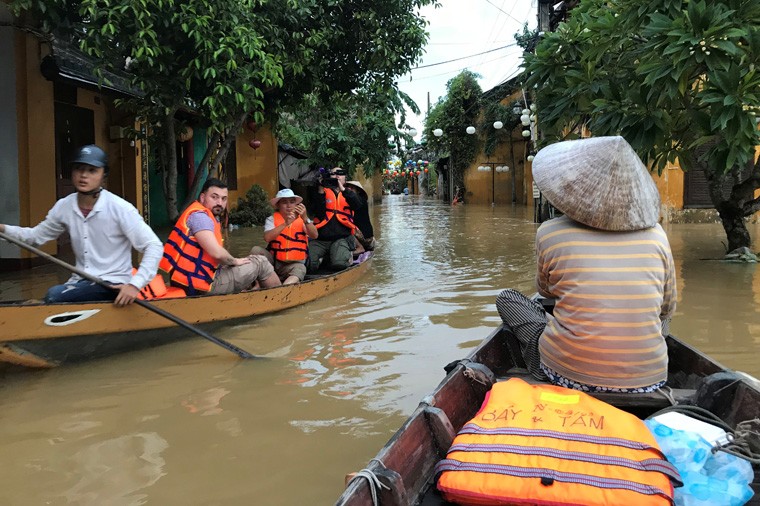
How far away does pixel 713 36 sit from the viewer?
499cm

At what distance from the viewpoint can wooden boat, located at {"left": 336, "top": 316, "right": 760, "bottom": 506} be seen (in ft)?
6.35

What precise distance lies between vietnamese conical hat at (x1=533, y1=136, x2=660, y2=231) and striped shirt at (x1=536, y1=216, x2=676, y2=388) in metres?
0.07

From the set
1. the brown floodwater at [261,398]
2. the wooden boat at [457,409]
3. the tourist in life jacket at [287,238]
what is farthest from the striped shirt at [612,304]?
the tourist in life jacket at [287,238]

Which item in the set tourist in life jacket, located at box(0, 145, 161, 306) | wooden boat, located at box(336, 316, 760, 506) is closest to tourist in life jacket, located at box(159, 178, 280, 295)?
tourist in life jacket, located at box(0, 145, 161, 306)

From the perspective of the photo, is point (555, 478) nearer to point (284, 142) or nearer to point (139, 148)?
point (139, 148)

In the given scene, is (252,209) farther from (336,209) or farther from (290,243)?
(290,243)

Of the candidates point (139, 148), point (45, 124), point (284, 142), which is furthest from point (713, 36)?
Answer: point (284, 142)

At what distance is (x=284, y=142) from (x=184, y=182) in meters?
6.70

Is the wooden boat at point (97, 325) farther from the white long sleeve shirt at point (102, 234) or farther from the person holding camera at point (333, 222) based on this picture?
the person holding camera at point (333, 222)

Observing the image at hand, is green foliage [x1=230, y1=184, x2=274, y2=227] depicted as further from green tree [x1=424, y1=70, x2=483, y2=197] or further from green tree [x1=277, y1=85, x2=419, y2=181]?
green tree [x1=424, y1=70, x2=483, y2=197]

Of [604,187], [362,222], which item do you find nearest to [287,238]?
[362,222]

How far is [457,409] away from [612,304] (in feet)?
2.60

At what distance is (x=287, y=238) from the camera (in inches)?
270

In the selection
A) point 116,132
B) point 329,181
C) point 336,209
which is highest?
point 116,132
